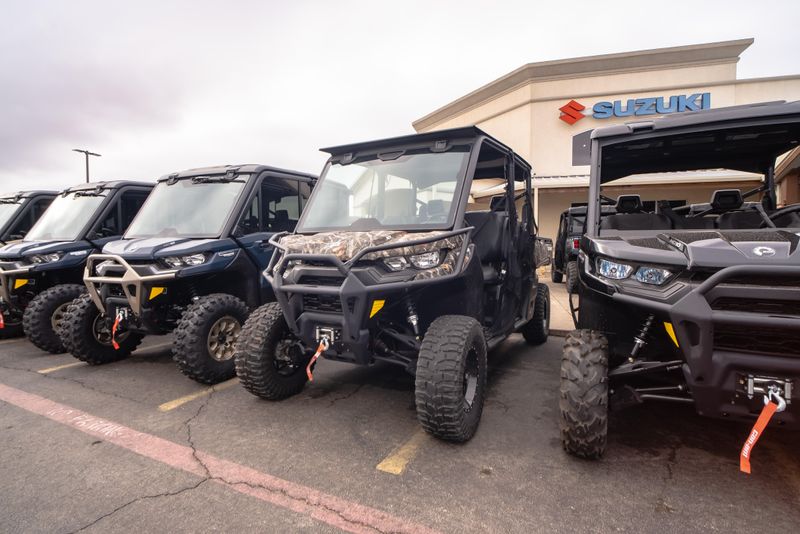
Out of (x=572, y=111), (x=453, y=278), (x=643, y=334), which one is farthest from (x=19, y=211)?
(x=572, y=111)

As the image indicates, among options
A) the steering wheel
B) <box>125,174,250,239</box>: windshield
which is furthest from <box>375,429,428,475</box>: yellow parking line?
<box>125,174,250,239</box>: windshield

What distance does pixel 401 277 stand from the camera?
3027 mm

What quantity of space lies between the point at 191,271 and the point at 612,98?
1661 cm

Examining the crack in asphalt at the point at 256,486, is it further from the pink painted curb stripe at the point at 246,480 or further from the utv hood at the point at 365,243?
the utv hood at the point at 365,243

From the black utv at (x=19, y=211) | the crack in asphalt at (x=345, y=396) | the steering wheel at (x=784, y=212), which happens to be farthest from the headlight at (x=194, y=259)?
the black utv at (x=19, y=211)

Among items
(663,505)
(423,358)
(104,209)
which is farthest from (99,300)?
(663,505)

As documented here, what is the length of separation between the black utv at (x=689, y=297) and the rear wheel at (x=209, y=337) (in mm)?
3401

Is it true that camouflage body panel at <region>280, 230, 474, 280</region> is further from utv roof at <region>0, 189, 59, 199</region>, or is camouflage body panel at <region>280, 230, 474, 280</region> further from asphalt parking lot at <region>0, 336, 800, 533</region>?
utv roof at <region>0, 189, 59, 199</region>

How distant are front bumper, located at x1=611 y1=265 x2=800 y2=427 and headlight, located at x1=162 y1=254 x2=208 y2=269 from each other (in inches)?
169

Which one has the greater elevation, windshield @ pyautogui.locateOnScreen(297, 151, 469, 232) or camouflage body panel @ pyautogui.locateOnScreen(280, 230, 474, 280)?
windshield @ pyautogui.locateOnScreen(297, 151, 469, 232)

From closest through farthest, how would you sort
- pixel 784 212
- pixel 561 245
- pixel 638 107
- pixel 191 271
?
pixel 784 212, pixel 191 271, pixel 561 245, pixel 638 107

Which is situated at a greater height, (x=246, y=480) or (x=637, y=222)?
(x=637, y=222)

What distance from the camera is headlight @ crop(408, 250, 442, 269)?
3113 millimetres

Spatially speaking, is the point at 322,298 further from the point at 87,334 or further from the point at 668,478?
the point at 87,334
